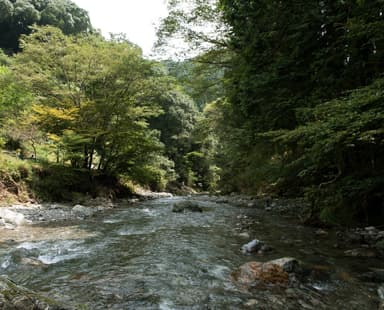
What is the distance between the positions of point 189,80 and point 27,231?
10.7 metres

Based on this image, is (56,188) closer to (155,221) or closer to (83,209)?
(83,209)

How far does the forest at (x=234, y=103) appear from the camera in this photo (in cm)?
602

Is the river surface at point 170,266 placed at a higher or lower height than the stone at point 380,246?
lower

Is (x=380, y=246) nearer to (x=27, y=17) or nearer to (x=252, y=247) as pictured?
(x=252, y=247)

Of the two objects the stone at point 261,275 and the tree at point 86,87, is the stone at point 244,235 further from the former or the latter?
the tree at point 86,87

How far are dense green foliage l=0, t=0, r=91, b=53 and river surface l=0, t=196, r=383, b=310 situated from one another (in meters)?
34.5

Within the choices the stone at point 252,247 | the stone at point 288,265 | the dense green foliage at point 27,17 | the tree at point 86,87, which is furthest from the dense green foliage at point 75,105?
the dense green foliage at point 27,17

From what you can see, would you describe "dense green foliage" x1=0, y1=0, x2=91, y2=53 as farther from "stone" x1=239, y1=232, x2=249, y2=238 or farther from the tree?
"stone" x1=239, y1=232, x2=249, y2=238

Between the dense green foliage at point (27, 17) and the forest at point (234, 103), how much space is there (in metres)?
21.8

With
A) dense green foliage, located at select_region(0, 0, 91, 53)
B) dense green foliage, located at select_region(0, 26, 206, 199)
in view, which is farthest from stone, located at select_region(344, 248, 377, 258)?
dense green foliage, located at select_region(0, 0, 91, 53)

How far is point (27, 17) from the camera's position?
34.6m

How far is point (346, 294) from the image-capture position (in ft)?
11.7

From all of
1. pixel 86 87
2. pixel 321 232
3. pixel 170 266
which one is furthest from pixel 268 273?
pixel 86 87

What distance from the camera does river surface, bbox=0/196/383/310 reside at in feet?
11.0
